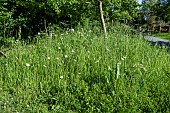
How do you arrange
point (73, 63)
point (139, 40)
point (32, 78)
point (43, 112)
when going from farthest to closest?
1. point (139, 40)
2. point (73, 63)
3. point (32, 78)
4. point (43, 112)

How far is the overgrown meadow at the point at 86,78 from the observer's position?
13.6 ft

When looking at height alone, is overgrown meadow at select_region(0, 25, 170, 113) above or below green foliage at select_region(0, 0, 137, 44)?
A: below

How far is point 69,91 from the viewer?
4551mm

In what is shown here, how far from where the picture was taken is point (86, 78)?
4926mm

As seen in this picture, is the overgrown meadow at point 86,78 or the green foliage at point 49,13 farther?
the green foliage at point 49,13

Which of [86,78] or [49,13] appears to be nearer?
[86,78]

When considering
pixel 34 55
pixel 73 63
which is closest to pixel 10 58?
pixel 34 55

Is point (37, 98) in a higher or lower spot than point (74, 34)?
lower

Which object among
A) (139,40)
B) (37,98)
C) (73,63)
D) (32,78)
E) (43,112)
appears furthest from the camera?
(139,40)

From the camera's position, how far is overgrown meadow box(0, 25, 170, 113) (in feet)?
13.6

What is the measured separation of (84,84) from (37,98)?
73 centimetres

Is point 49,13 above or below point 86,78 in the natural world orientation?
above

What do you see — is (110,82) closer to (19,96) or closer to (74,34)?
(19,96)

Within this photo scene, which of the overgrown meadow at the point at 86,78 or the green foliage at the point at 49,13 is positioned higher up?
the green foliage at the point at 49,13
